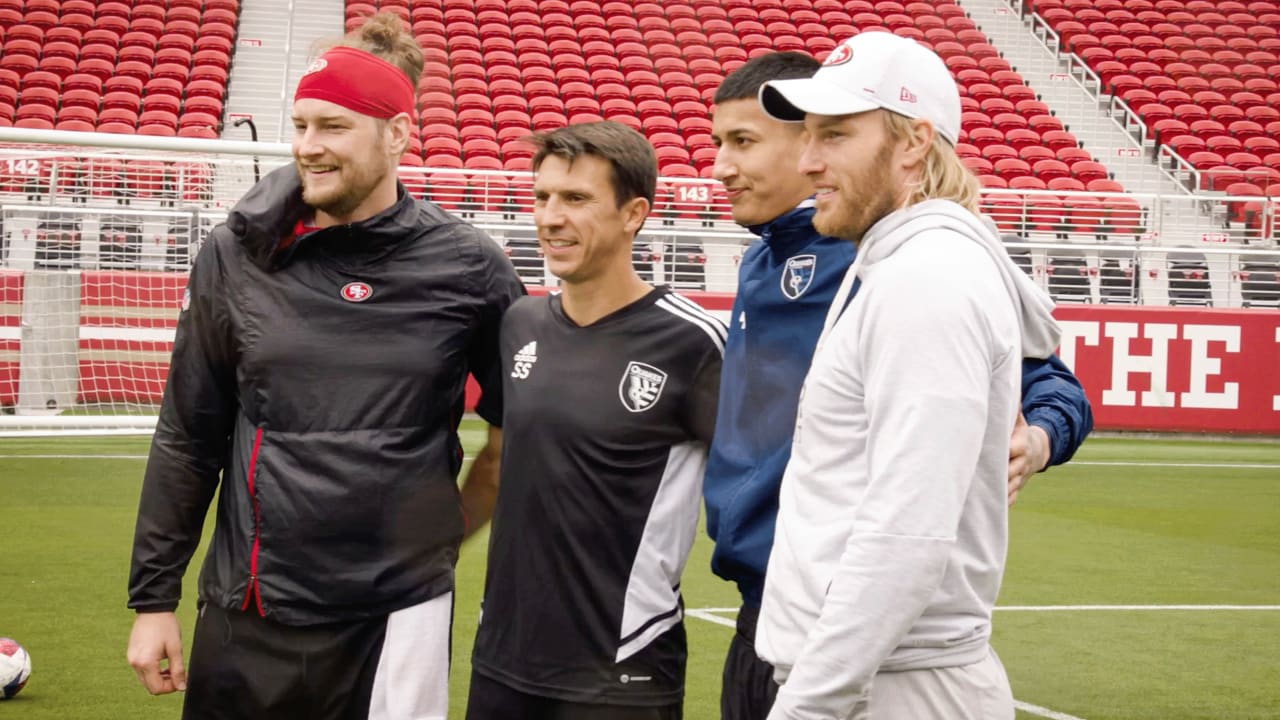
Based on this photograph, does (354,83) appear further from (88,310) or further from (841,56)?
(88,310)

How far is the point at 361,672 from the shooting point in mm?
2701

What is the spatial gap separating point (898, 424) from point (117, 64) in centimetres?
1845

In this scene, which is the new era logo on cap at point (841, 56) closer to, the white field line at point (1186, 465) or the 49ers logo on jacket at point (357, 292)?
the 49ers logo on jacket at point (357, 292)

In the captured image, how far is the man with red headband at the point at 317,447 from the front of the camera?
2660 millimetres

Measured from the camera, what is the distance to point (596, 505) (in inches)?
108

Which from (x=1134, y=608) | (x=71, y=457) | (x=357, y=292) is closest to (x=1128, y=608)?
(x=1134, y=608)

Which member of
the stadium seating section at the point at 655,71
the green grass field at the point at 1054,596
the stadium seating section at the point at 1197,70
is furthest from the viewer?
the stadium seating section at the point at 1197,70

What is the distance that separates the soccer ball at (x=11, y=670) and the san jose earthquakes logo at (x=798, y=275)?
323cm

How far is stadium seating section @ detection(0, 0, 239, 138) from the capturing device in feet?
53.3

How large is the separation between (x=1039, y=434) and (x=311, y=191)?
1464 millimetres

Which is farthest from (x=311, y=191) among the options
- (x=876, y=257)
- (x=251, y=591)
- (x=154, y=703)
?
(x=154, y=703)

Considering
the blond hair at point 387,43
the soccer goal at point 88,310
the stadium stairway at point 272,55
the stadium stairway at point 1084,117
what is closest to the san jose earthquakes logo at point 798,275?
the blond hair at point 387,43

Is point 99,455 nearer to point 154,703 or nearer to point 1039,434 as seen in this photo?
point 154,703

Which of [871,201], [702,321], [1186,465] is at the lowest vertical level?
[1186,465]
